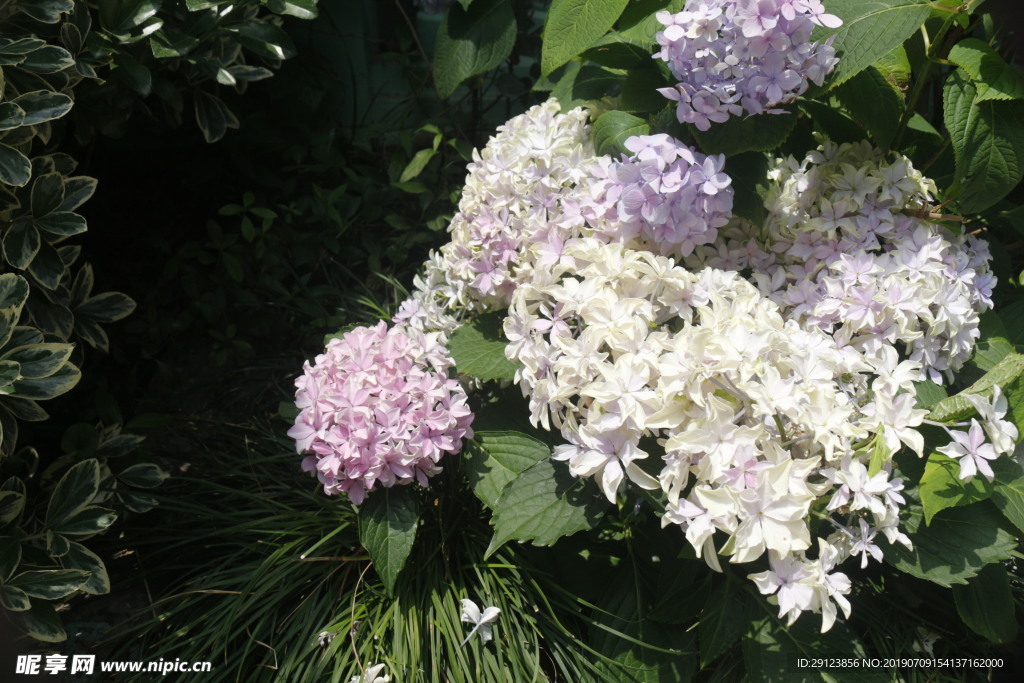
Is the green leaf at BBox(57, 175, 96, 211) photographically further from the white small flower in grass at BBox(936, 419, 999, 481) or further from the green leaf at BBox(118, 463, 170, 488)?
the white small flower in grass at BBox(936, 419, 999, 481)

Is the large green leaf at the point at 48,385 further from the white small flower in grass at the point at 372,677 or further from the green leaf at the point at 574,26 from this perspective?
the green leaf at the point at 574,26

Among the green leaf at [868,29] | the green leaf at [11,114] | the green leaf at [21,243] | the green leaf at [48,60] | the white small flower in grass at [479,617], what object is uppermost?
the green leaf at [868,29]

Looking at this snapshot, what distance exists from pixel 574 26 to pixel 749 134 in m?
0.39

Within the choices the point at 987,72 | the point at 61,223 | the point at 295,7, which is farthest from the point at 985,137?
the point at 61,223

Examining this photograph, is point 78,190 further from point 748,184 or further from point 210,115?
point 748,184

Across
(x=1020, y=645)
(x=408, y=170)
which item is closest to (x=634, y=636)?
(x=1020, y=645)

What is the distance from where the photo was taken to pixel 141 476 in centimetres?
173

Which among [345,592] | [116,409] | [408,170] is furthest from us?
[408,170]

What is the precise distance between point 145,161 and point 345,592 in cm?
171

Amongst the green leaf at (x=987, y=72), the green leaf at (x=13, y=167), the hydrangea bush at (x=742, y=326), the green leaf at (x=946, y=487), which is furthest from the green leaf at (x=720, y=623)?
the green leaf at (x=13, y=167)

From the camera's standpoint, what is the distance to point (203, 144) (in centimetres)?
251

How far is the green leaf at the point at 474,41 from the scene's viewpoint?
1.72 meters

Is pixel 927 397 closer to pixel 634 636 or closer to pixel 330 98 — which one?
pixel 634 636

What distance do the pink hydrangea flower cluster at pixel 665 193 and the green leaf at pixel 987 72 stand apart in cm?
46
